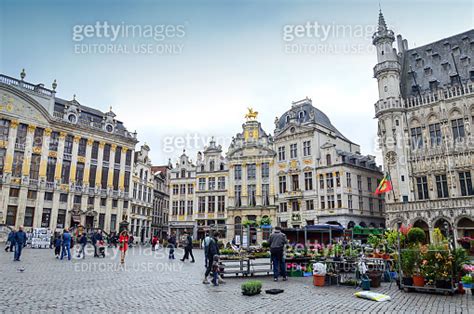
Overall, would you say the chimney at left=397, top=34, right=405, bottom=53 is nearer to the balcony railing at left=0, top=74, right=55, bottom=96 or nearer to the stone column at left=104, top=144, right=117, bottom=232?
the stone column at left=104, top=144, right=117, bottom=232

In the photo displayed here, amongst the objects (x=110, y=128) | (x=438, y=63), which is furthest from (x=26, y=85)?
(x=438, y=63)

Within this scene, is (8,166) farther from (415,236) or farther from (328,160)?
(415,236)

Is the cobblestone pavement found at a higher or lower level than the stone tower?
lower

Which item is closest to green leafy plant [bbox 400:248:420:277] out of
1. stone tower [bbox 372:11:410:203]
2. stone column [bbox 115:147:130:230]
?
stone tower [bbox 372:11:410:203]

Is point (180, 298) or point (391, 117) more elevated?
point (391, 117)

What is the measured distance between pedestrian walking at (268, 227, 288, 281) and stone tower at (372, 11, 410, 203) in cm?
2750

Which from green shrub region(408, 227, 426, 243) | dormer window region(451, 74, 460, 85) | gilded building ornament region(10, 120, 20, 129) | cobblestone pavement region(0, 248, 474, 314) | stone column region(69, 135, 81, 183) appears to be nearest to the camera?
cobblestone pavement region(0, 248, 474, 314)

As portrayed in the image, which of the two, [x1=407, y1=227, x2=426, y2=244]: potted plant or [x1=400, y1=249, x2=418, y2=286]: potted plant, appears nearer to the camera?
[x1=400, y1=249, x2=418, y2=286]: potted plant

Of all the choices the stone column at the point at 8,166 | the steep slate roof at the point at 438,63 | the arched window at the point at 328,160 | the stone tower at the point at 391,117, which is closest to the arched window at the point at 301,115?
the arched window at the point at 328,160

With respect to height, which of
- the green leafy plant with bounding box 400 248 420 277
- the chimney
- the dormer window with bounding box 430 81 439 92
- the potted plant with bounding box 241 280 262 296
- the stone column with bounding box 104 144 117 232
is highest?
the chimney

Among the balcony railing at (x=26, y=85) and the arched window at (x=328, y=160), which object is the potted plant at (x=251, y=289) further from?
the balcony railing at (x=26, y=85)

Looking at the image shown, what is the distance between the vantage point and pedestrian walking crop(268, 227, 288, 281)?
13.0 meters

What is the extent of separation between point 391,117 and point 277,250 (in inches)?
1219

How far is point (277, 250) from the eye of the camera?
13.1 meters
